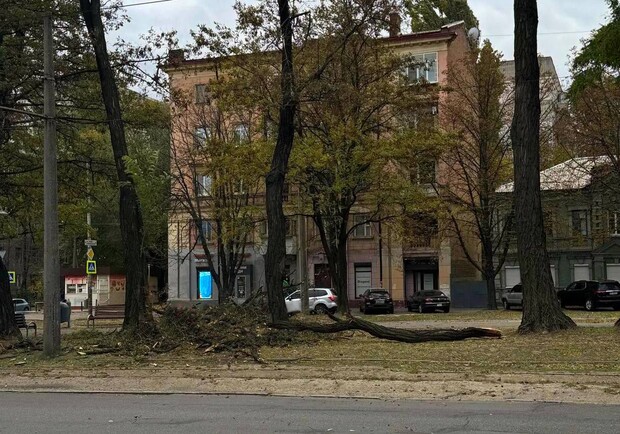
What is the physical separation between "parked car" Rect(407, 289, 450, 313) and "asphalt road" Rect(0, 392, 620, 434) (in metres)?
30.4

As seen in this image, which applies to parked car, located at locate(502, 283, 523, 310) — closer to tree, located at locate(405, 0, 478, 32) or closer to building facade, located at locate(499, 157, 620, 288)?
building facade, located at locate(499, 157, 620, 288)

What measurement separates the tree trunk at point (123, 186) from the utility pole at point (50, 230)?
12.5 feet

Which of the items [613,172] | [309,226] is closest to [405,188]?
[613,172]

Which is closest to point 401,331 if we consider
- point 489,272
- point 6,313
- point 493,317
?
point 6,313

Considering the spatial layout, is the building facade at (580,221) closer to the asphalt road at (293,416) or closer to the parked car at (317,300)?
the parked car at (317,300)

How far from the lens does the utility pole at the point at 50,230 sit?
16.1 meters

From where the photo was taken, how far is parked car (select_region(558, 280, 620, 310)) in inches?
1410

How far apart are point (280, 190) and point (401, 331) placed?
574 centimetres

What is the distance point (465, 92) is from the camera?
37.7m

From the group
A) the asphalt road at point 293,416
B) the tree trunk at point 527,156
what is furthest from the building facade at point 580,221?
Answer: the asphalt road at point 293,416

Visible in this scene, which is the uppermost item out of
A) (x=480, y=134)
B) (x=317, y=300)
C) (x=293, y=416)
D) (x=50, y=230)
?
(x=480, y=134)

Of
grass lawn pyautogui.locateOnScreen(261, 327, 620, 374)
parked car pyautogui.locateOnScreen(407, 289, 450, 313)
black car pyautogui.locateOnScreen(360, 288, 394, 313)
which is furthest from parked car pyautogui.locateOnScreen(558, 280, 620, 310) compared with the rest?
grass lawn pyautogui.locateOnScreen(261, 327, 620, 374)

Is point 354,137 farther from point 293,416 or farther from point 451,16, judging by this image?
point 451,16

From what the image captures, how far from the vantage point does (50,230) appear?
1609 centimetres
